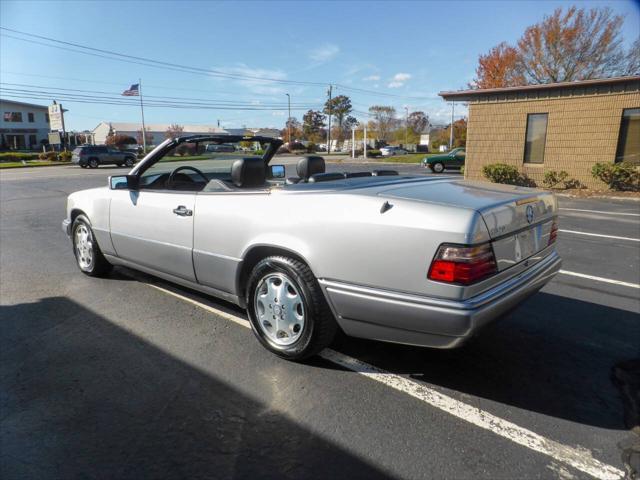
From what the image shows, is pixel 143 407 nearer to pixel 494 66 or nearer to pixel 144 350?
pixel 144 350

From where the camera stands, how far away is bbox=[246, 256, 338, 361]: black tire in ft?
9.48

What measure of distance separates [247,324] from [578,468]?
2.52 m

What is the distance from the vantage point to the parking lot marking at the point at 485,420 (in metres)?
2.17

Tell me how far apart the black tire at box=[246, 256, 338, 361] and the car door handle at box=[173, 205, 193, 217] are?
2.74ft

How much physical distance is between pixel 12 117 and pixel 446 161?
69.0m

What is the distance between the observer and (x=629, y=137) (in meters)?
14.3

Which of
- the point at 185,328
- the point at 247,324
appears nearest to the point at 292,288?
the point at 247,324

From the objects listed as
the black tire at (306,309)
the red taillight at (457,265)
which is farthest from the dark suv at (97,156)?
the red taillight at (457,265)

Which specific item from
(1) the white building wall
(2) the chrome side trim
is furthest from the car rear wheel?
(1) the white building wall

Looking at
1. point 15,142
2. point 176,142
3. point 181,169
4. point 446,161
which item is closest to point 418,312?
point 176,142

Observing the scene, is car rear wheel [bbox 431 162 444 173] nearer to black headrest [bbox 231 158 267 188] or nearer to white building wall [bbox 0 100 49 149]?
black headrest [bbox 231 158 267 188]

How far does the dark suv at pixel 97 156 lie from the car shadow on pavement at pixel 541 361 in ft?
110

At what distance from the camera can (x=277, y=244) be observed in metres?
2.99

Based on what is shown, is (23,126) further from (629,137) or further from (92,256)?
(92,256)
